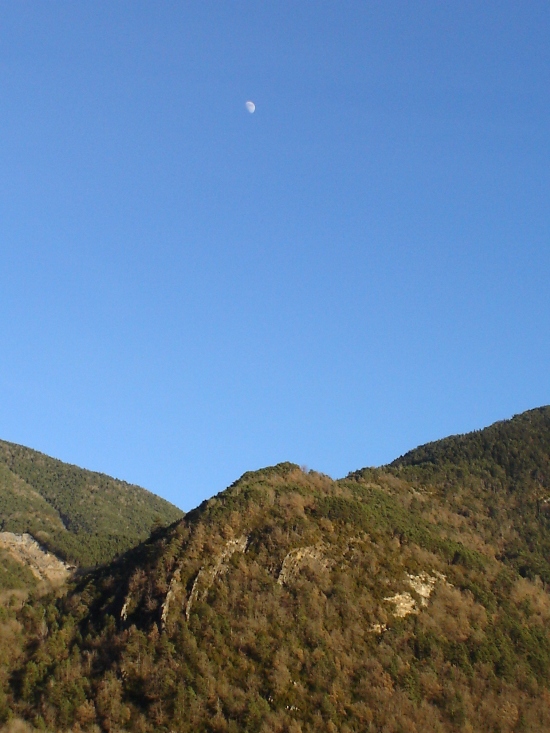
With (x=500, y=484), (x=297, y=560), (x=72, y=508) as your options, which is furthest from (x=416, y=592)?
(x=72, y=508)

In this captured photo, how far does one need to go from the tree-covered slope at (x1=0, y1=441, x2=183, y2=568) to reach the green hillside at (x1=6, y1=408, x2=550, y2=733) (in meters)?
38.1

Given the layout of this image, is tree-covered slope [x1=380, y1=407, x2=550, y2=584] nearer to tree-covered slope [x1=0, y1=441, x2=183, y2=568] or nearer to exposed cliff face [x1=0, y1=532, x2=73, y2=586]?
tree-covered slope [x1=0, y1=441, x2=183, y2=568]

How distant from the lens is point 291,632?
4697cm

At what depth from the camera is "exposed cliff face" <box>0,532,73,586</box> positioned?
69125 millimetres

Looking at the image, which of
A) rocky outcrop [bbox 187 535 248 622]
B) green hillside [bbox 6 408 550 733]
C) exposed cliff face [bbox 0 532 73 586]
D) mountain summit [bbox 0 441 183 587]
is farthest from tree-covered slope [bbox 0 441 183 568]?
rocky outcrop [bbox 187 535 248 622]

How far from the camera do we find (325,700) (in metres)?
42.2

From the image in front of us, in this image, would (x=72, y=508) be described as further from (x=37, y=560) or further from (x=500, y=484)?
(x=500, y=484)

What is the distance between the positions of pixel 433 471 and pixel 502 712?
163 ft

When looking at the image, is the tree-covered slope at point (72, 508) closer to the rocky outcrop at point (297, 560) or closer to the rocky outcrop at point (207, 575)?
the rocky outcrop at point (207, 575)

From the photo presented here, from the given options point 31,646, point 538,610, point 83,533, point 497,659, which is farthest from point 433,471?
point 31,646

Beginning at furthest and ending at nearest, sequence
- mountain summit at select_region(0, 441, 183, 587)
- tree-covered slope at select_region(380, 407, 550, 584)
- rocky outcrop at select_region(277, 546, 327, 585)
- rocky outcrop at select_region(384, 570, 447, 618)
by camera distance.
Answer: mountain summit at select_region(0, 441, 183, 587), tree-covered slope at select_region(380, 407, 550, 584), rocky outcrop at select_region(277, 546, 327, 585), rocky outcrop at select_region(384, 570, 447, 618)

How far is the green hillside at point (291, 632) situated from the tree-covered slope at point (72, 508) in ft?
125

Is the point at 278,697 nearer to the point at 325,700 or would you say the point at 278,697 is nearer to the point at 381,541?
the point at 325,700

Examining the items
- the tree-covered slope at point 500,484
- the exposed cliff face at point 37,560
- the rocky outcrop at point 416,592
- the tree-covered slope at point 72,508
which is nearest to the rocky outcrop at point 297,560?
the rocky outcrop at point 416,592
